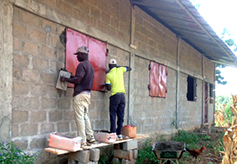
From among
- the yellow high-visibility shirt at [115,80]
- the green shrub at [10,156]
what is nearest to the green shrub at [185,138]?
the yellow high-visibility shirt at [115,80]

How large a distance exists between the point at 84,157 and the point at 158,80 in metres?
5.21

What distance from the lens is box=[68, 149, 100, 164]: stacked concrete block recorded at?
4.62 meters

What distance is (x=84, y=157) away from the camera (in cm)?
461

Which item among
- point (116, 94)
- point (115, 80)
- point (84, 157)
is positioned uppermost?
point (115, 80)

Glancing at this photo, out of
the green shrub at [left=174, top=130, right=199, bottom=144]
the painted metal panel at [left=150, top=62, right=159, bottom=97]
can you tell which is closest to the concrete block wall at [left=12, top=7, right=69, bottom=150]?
the painted metal panel at [left=150, top=62, right=159, bottom=97]

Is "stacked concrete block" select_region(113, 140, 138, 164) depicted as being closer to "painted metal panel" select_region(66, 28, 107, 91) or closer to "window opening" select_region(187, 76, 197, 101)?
"painted metal panel" select_region(66, 28, 107, 91)

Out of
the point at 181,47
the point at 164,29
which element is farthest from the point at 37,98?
the point at 181,47

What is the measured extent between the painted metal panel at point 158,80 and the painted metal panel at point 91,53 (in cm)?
278

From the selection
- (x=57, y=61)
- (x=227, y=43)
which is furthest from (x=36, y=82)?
(x=227, y=43)

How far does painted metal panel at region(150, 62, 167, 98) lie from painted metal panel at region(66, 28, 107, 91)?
278 cm

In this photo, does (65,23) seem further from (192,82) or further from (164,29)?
(192,82)

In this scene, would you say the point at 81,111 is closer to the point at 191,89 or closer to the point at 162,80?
the point at 162,80

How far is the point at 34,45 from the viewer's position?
182 inches

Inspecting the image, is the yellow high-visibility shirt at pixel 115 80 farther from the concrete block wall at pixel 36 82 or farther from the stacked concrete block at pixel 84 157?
the stacked concrete block at pixel 84 157
